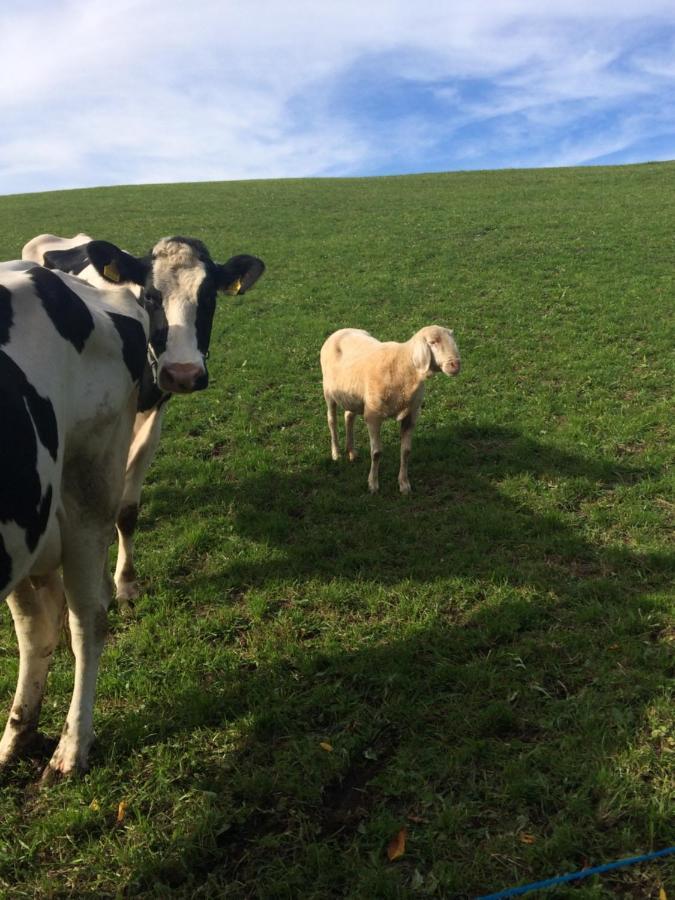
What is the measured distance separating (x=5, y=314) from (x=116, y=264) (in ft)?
8.53

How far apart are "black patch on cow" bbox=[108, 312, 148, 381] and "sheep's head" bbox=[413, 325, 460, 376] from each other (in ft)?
11.7

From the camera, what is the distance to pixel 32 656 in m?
3.85

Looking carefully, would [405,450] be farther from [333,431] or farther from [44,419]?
[44,419]

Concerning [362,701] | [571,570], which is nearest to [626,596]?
[571,570]

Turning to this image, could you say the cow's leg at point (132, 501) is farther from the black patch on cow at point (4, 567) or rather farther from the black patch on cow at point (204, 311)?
the black patch on cow at point (4, 567)

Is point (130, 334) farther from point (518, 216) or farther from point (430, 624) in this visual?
point (518, 216)

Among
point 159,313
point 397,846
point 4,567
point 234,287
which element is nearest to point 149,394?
point 159,313

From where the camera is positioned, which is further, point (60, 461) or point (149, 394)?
point (149, 394)

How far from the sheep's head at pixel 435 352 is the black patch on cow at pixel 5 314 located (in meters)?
4.46

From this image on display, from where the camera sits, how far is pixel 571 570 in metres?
5.75

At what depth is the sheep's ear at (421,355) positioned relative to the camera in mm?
6957

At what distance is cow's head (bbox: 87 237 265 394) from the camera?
5.10 m

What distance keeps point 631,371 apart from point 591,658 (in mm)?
7550

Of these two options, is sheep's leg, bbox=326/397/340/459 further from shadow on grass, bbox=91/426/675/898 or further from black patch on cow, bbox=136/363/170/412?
black patch on cow, bbox=136/363/170/412
